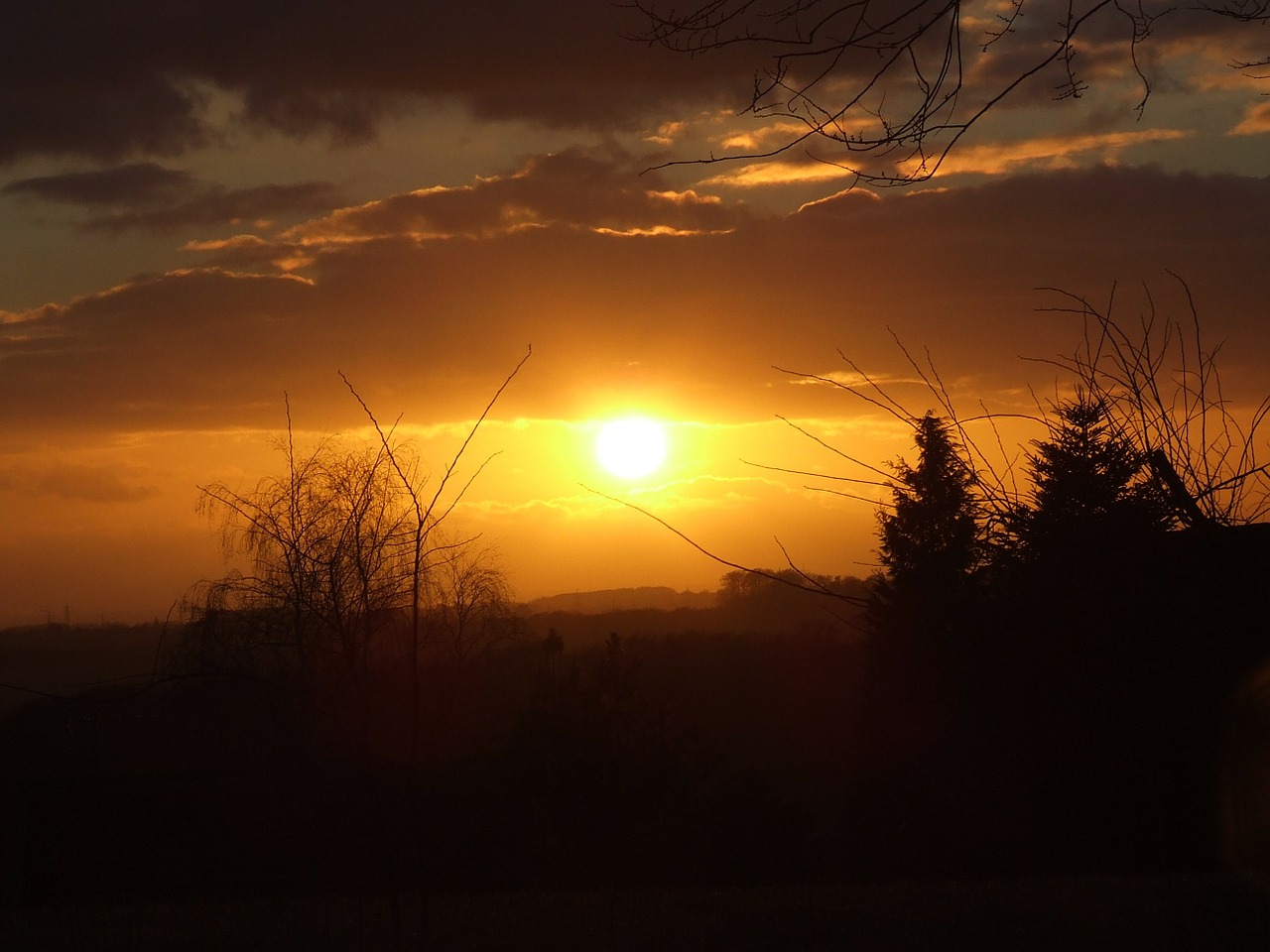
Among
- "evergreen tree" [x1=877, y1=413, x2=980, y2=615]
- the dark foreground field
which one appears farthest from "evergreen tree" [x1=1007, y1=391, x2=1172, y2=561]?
the dark foreground field

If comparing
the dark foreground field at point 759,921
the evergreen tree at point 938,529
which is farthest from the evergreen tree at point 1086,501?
the dark foreground field at point 759,921

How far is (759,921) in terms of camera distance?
26.2 feet

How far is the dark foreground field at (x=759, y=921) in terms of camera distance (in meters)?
6.32

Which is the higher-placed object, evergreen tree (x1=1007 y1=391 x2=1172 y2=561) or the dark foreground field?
evergreen tree (x1=1007 y1=391 x2=1172 y2=561)

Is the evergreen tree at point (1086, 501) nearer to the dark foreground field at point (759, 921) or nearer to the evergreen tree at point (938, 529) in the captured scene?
the evergreen tree at point (938, 529)

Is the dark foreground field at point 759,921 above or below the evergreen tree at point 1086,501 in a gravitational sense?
below

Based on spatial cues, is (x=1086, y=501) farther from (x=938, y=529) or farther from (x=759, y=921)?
(x=759, y=921)

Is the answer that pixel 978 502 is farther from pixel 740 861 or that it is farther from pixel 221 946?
pixel 740 861

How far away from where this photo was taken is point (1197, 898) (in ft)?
20.6

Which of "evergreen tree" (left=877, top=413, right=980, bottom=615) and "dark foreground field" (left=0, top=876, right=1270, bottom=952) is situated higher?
"evergreen tree" (left=877, top=413, right=980, bottom=615)

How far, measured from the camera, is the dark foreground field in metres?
6.32

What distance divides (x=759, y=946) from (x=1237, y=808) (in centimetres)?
323

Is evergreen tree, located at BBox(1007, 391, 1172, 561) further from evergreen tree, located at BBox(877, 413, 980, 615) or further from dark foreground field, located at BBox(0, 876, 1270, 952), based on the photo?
dark foreground field, located at BBox(0, 876, 1270, 952)

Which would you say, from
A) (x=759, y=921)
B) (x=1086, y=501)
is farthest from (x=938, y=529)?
(x=759, y=921)
